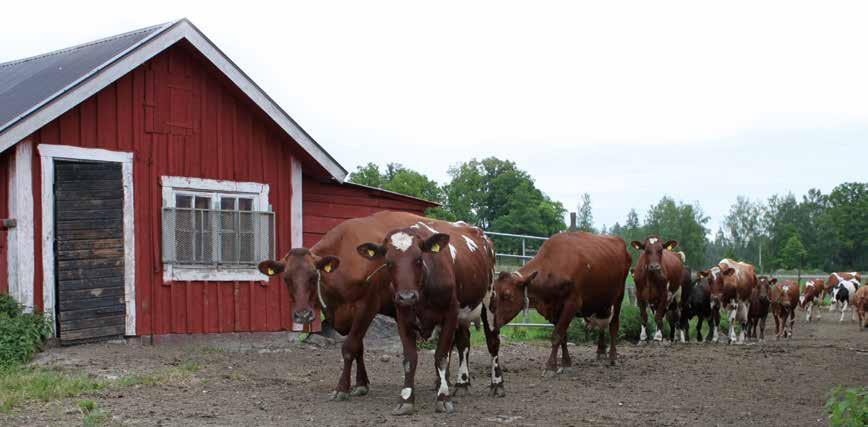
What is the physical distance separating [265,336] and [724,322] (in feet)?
50.8

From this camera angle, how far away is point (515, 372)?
13.6 m

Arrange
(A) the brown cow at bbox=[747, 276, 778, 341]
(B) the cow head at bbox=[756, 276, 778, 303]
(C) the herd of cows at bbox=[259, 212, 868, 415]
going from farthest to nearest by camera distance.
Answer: (B) the cow head at bbox=[756, 276, 778, 303]
(A) the brown cow at bbox=[747, 276, 778, 341]
(C) the herd of cows at bbox=[259, 212, 868, 415]

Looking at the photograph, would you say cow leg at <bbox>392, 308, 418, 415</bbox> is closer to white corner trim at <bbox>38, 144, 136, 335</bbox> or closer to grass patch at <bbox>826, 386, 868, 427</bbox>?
grass patch at <bbox>826, 386, 868, 427</bbox>

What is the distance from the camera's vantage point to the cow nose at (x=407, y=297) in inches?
364

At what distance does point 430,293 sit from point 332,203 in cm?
765

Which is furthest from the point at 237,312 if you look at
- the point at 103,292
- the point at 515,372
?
the point at 515,372

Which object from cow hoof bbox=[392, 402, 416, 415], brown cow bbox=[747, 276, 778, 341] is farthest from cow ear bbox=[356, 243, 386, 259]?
brown cow bbox=[747, 276, 778, 341]

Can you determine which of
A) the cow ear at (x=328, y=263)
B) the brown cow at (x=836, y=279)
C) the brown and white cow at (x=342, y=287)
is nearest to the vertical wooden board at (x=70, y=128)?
the brown and white cow at (x=342, y=287)

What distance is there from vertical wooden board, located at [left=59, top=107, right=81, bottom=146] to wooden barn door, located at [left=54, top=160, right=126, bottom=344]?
11.5 inches

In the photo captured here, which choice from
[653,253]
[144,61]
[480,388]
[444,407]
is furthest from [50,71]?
[653,253]

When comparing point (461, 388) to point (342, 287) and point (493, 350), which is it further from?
point (342, 287)

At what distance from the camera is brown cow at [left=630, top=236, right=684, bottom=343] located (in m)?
18.3

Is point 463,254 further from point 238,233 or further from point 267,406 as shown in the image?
point 238,233

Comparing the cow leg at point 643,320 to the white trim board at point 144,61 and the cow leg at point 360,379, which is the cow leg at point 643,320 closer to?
the white trim board at point 144,61
